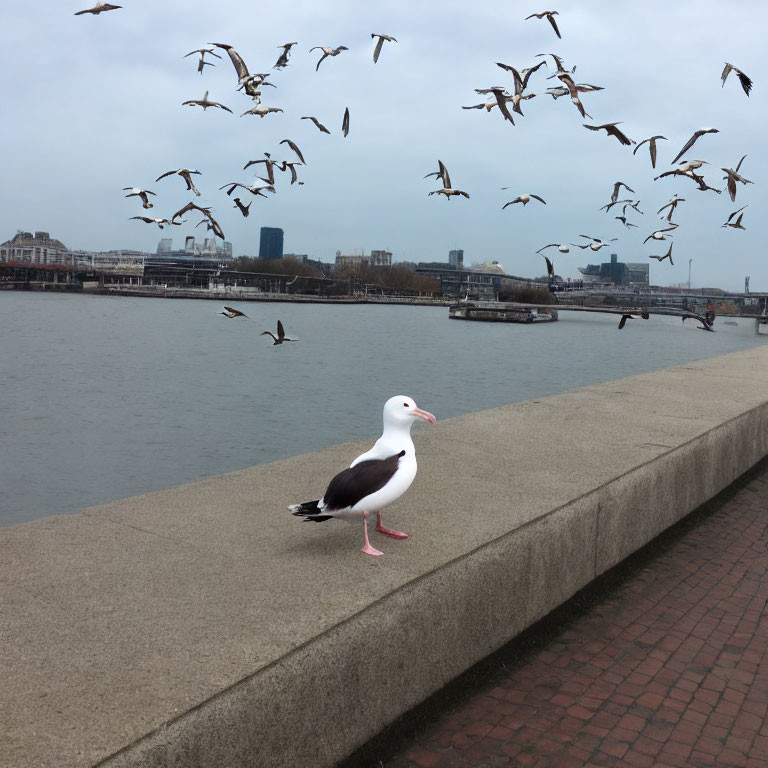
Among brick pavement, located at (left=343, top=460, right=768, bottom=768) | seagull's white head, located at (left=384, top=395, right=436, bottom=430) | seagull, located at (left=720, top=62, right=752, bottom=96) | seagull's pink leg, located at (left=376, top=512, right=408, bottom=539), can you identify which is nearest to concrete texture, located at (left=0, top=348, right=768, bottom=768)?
seagull's pink leg, located at (left=376, top=512, right=408, bottom=539)

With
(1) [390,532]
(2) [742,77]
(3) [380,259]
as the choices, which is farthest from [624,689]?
(3) [380,259]

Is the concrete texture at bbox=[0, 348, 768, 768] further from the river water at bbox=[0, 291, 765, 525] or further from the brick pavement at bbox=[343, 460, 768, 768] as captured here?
the river water at bbox=[0, 291, 765, 525]

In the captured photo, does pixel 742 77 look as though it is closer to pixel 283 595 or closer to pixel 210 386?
pixel 283 595

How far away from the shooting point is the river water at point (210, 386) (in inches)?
859

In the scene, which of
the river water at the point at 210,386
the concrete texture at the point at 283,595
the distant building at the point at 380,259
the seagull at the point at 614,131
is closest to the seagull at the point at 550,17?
the seagull at the point at 614,131

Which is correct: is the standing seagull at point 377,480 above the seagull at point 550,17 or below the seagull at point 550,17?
below

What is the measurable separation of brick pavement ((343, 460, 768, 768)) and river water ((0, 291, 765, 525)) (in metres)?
13.5

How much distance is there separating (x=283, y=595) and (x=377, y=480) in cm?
70

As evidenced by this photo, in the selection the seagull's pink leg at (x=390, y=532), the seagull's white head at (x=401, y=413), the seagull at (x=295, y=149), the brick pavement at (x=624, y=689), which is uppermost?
the seagull at (x=295, y=149)

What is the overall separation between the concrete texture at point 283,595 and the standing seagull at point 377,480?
0.76 feet

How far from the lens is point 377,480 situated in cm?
380

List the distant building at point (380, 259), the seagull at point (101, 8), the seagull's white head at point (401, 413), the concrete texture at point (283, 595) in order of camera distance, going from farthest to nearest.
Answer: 1. the distant building at point (380, 259)
2. the seagull at point (101, 8)
3. the seagull's white head at point (401, 413)
4. the concrete texture at point (283, 595)

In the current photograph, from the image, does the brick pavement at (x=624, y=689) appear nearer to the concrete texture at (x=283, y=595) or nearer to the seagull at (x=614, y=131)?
the concrete texture at (x=283, y=595)

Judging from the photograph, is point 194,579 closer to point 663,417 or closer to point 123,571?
point 123,571
